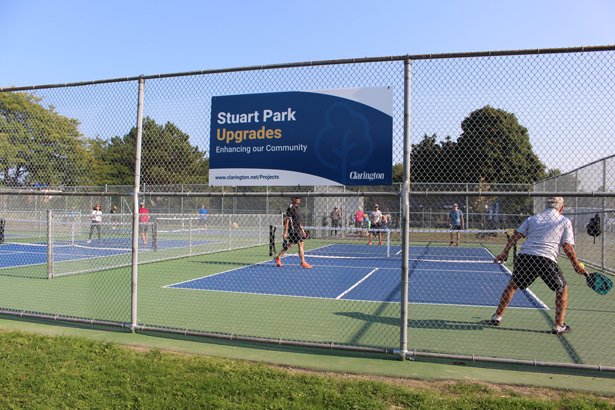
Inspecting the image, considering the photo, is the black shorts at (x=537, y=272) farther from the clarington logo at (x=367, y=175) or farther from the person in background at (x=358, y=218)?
the person in background at (x=358, y=218)

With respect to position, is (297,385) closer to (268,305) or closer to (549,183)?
(268,305)

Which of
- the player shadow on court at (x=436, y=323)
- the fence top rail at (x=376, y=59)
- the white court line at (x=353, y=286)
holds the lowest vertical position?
the player shadow on court at (x=436, y=323)

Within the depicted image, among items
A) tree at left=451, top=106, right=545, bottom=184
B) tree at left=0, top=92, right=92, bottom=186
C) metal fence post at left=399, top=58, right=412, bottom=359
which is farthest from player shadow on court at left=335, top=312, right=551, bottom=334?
tree at left=0, top=92, right=92, bottom=186

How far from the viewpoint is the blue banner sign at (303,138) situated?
577 cm

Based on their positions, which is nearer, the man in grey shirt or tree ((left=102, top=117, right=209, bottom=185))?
the man in grey shirt

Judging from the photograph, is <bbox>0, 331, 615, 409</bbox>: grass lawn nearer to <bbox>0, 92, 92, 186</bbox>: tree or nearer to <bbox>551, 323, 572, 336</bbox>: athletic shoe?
<bbox>551, 323, 572, 336</bbox>: athletic shoe

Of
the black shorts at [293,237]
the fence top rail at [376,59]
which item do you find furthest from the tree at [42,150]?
the black shorts at [293,237]

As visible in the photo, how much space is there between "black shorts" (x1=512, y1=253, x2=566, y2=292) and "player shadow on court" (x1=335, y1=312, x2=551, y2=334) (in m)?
0.87

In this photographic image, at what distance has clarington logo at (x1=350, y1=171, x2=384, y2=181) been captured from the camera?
5.72 m

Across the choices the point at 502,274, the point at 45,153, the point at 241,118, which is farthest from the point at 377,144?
the point at 502,274

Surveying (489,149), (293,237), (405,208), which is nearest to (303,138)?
(405,208)

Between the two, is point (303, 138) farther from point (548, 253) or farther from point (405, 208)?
point (548, 253)

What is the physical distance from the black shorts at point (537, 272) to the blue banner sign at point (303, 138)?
2380mm

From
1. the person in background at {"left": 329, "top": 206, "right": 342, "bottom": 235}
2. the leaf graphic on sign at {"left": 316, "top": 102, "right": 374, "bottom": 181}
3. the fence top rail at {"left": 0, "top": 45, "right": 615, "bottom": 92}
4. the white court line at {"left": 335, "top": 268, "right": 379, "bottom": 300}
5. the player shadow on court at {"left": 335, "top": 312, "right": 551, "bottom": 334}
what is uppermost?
the fence top rail at {"left": 0, "top": 45, "right": 615, "bottom": 92}
